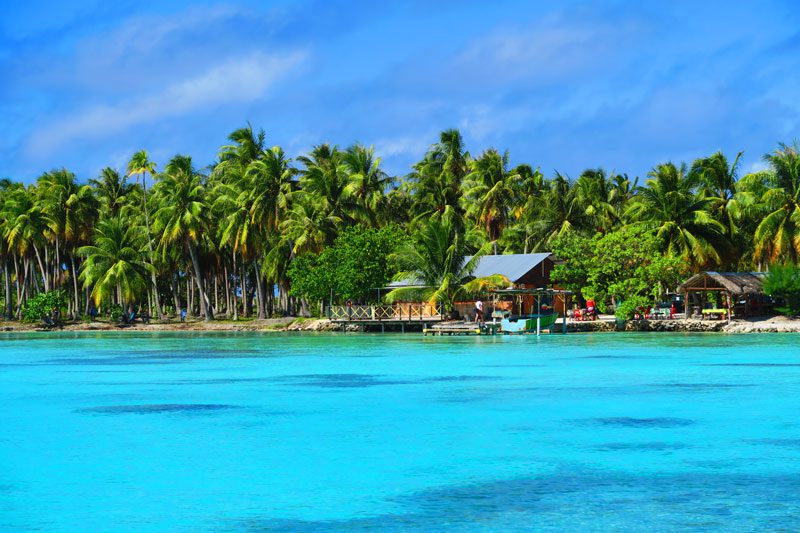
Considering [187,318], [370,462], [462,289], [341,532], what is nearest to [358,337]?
[462,289]

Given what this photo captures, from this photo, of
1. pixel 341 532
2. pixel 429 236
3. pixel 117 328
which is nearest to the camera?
pixel 341 532

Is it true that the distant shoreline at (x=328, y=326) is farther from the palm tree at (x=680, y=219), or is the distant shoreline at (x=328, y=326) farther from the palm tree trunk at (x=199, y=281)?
the palm tree at (x=680, y=219)

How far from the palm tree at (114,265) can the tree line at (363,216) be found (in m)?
0.13

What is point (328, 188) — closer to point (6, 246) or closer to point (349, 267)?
point (349, 267)

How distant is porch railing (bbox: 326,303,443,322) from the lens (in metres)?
55.7

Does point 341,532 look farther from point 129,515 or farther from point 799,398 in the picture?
point 799,398

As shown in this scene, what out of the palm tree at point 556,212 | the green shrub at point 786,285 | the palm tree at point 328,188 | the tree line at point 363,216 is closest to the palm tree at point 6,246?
the tree line at point 363,216

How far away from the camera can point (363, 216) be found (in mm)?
61094

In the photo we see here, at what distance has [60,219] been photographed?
2724 inches

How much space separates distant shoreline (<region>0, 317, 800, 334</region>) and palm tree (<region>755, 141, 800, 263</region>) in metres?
4.08

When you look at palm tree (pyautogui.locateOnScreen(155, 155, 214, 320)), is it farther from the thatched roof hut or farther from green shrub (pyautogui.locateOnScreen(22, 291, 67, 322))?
the thatched roof hut

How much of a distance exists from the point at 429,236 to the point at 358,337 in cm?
722

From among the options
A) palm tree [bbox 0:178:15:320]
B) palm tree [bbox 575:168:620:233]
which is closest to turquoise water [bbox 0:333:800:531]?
palm tree [bbox 575:168:620:233]

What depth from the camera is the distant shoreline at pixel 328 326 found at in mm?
48350
